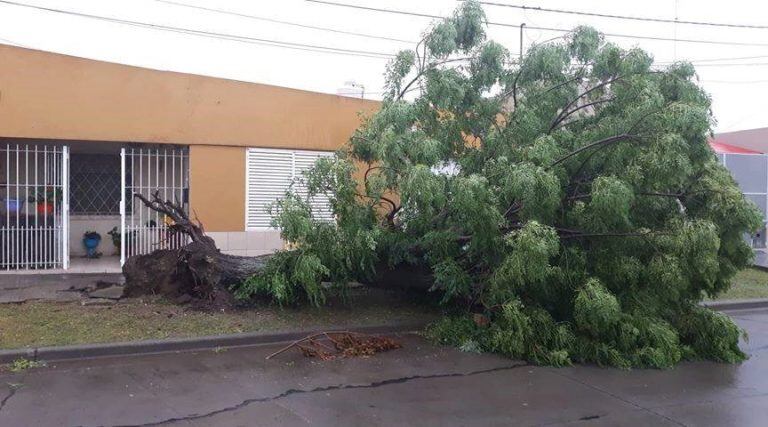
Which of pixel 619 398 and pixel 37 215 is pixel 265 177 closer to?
pixel 37 215

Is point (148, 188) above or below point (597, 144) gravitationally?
below

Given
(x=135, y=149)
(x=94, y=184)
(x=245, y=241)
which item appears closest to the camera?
(x=135, y=149)

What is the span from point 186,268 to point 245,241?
4.00m

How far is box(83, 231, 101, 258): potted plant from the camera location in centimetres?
1493

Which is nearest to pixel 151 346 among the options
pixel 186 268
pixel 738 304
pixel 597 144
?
pixel 186 268

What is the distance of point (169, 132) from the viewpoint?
1321cm

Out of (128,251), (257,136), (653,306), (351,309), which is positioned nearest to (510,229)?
(653,306)

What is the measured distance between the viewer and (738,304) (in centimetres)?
1329

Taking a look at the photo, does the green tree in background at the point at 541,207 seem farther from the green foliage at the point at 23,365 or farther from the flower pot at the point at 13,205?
the flower pot at the point at 13,205

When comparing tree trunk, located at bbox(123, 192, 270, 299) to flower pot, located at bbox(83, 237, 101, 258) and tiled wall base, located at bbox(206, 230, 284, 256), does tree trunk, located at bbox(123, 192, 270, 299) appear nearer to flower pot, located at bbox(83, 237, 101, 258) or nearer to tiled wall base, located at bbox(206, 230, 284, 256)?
tiled wall base, located at bbox(206, 230, 284, 256)

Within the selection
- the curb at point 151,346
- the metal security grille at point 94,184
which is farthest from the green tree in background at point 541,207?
the metal security grille at point 94,184

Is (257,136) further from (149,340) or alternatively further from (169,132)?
(149,340)

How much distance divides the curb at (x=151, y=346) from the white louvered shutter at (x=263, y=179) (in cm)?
527

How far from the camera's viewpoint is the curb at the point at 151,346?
762 centimetres
